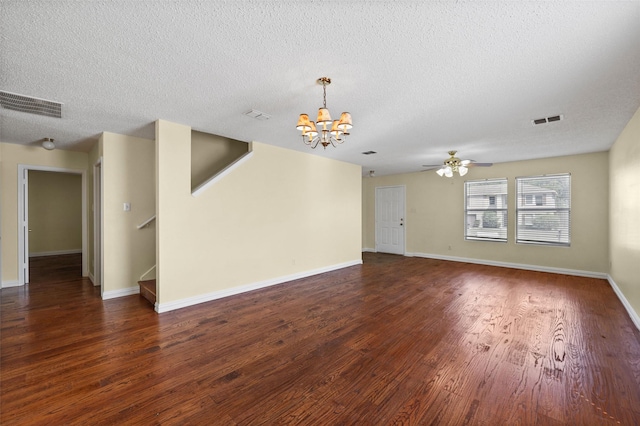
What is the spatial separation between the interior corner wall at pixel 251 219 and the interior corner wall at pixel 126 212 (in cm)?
119

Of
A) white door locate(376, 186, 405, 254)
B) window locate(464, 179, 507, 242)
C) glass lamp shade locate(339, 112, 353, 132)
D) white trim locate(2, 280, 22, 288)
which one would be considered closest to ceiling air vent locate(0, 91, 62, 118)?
glass lamp shade locate(339, 112, 353, 132)

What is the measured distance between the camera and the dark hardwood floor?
5.95 feet

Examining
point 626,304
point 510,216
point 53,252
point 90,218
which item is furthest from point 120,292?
point 510,216

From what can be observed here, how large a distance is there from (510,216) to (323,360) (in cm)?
607

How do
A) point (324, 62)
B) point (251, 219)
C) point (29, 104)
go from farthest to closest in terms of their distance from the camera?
point (251, 219) < point (29, 104) < point (324, 62)

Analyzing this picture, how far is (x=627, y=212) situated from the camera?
3625 mm

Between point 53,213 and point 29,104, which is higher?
point 29,104

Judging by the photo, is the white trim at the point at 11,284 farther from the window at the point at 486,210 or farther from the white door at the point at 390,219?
the window at the point at 486,210

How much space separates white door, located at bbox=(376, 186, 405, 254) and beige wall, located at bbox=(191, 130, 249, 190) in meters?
4.94

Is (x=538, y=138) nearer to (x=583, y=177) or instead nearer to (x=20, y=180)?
(x=583, y=177)

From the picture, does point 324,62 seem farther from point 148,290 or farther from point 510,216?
point 510,216

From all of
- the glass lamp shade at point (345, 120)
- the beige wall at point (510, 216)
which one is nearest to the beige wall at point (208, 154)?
the glass lamp shade at point (345, 120)

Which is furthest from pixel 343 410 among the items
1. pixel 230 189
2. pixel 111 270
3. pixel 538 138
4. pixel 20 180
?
pixel 20 180

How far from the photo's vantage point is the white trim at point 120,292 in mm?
4105
